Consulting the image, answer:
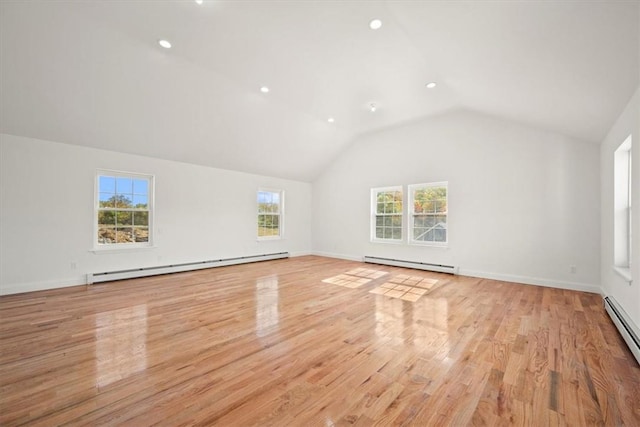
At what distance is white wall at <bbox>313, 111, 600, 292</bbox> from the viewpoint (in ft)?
14.1

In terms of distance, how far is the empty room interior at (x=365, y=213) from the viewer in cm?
188

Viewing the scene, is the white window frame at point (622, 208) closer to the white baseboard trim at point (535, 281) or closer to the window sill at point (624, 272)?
the window sill at point (624, 272)

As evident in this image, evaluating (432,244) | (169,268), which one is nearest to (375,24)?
(432,244)

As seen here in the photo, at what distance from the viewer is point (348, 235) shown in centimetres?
Result: 752

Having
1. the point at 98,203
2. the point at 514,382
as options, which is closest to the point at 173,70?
the point at 98,203

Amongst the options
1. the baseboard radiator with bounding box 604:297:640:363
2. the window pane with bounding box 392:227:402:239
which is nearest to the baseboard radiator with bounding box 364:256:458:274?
the window pane with bounding box 392:227:402:239

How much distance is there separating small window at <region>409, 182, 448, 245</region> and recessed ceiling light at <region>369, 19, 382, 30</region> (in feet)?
12.3

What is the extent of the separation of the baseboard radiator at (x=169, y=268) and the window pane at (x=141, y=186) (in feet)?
5.12

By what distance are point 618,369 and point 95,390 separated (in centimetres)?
394

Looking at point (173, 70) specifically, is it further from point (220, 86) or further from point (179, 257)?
point (179, 257)

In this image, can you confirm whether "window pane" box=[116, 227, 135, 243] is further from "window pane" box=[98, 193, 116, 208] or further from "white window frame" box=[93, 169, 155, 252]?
"window pane" box=[98, 193, 116, 208]

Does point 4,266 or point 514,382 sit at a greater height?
point 4,266

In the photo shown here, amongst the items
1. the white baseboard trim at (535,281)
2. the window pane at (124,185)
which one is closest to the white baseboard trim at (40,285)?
the window pane at (124,185)

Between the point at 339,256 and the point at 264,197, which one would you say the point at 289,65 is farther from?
the point at 339,256
